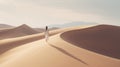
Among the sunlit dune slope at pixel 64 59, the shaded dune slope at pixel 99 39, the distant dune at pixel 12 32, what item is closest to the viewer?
the sunlit dune slope at pixel 64 59

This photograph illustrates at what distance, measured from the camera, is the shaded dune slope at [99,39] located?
25797mm

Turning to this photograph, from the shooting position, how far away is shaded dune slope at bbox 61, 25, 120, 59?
25797 millimetres

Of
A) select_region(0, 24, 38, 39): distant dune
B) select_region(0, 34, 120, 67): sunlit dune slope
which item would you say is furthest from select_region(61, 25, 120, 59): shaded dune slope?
select_region(0, 24, 38, 39): distant dune

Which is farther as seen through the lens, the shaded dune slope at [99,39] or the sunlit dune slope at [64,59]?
the shaded dune slope at [99,39]

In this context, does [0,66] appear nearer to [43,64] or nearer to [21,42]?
[43,64]

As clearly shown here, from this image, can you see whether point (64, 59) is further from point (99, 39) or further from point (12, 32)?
point (12, 32)

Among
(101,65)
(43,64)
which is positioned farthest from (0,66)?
(101,65)

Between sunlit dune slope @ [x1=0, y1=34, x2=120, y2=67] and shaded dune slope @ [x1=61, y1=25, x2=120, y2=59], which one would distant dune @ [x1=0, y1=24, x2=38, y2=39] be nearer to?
shaded dune slope @ [x1=61, y1=25, x2=120, y2=59]

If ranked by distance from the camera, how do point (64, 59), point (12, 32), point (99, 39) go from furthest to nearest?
1. point (12, 32)
2. point (99, 39)
3. point (64, 59)

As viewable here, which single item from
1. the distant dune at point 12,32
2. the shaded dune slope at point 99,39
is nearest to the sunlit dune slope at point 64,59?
the shaded dune slope at point 99,39

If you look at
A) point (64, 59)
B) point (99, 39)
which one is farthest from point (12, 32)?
point (64, 59)

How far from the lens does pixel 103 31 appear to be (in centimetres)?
3098

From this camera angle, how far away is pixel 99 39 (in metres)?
28.5

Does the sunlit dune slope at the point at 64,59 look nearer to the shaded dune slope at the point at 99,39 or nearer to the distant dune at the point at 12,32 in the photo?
the shaded dune slope at the point at 99,39
